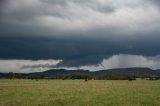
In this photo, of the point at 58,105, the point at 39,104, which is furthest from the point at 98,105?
the point at 39,104

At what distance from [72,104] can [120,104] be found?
4242mm

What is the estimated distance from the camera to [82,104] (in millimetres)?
28359

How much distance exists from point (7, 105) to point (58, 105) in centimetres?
439

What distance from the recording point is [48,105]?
28031mm

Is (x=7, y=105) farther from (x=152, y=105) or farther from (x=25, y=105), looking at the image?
(x=152, y=105)

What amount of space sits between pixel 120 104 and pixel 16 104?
919 cm

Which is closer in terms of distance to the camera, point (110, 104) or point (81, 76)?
point (110, 104)

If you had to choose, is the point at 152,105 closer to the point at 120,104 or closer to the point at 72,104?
the point at 120,104

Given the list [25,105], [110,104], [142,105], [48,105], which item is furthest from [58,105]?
[142,105]

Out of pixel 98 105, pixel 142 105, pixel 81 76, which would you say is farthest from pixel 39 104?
pixel 81 76

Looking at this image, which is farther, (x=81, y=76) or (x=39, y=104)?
(x=81, y=76)

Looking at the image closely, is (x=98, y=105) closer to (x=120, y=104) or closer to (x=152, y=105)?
(x=120, y=104)

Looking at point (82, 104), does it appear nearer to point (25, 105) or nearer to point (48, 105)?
point (48, 105)

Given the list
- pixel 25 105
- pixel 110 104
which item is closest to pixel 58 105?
pixel 25 105
